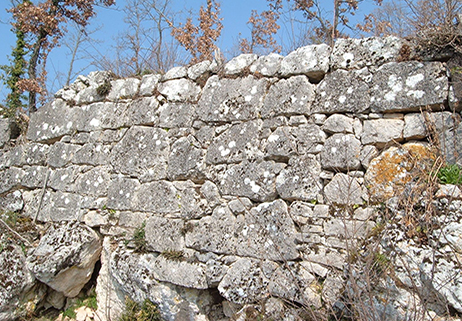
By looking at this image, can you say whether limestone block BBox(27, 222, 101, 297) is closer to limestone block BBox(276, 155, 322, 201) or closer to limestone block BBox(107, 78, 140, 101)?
limestone block BBox(107, 78, 140, 101)

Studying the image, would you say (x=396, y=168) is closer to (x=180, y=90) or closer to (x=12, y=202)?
(x=180, y=90)

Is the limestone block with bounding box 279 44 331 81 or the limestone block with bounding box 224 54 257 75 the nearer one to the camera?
the limestone block with bounding box 279 44 331 81

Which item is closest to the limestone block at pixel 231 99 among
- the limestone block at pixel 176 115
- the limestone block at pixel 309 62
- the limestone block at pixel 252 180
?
the limestone block at pixel 176 115

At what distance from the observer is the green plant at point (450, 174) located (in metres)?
2.59

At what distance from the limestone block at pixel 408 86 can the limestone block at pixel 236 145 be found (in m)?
1.06

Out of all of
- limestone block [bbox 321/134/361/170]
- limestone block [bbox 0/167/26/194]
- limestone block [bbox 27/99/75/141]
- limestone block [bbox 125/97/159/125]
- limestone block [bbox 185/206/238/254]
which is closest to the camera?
limestone block [bbox 321/134/361/170]

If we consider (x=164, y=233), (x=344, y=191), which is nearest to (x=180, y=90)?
(x=164, y=233)

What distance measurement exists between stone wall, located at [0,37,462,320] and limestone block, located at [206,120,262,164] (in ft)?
0.04

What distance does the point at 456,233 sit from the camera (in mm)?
2387

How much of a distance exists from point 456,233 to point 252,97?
81.3 inches

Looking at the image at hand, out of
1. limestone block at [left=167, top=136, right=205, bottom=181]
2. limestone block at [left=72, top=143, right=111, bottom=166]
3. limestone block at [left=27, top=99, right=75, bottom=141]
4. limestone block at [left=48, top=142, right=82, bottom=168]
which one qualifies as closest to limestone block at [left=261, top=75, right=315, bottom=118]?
limestone block at [left=167, top=136, right=205, bottom=181]

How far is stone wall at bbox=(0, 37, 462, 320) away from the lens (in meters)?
2.93

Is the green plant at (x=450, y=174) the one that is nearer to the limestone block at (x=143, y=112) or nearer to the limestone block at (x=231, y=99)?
the limestone block at (x=231, y=99)

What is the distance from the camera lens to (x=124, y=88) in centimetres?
471
